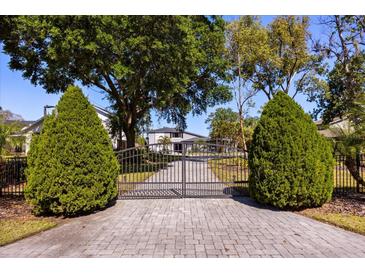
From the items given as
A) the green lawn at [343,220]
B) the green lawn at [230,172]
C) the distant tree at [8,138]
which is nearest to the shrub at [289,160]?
the green lawn at [343,220]

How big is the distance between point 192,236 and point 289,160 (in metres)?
2.98

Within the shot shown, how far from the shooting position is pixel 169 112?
66.9 ft

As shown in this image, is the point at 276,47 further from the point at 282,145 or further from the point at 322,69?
the point at 282,145

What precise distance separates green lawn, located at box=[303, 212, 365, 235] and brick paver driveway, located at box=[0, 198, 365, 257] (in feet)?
0.68

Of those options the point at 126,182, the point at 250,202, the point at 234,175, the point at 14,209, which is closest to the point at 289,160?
the point at 250,202

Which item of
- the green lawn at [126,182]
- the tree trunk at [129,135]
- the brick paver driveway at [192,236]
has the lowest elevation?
the brick paver driveway at [192,236]

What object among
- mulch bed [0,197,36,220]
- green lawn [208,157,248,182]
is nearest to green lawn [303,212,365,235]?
green lawn [208,157,248,182]

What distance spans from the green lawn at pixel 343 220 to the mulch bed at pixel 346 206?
0.25m

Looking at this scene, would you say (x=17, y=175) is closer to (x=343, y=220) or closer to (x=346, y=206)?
(x=343, y=220)

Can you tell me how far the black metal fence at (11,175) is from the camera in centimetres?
766

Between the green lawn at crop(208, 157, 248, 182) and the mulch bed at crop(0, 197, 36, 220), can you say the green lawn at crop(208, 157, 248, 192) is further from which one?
the mulch bed at crop(0, 197, 36, 220)

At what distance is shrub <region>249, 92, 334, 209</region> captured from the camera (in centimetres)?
568

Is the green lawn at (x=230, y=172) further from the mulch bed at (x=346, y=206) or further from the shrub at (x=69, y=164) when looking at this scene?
the shrub at (x=69, y=164)
